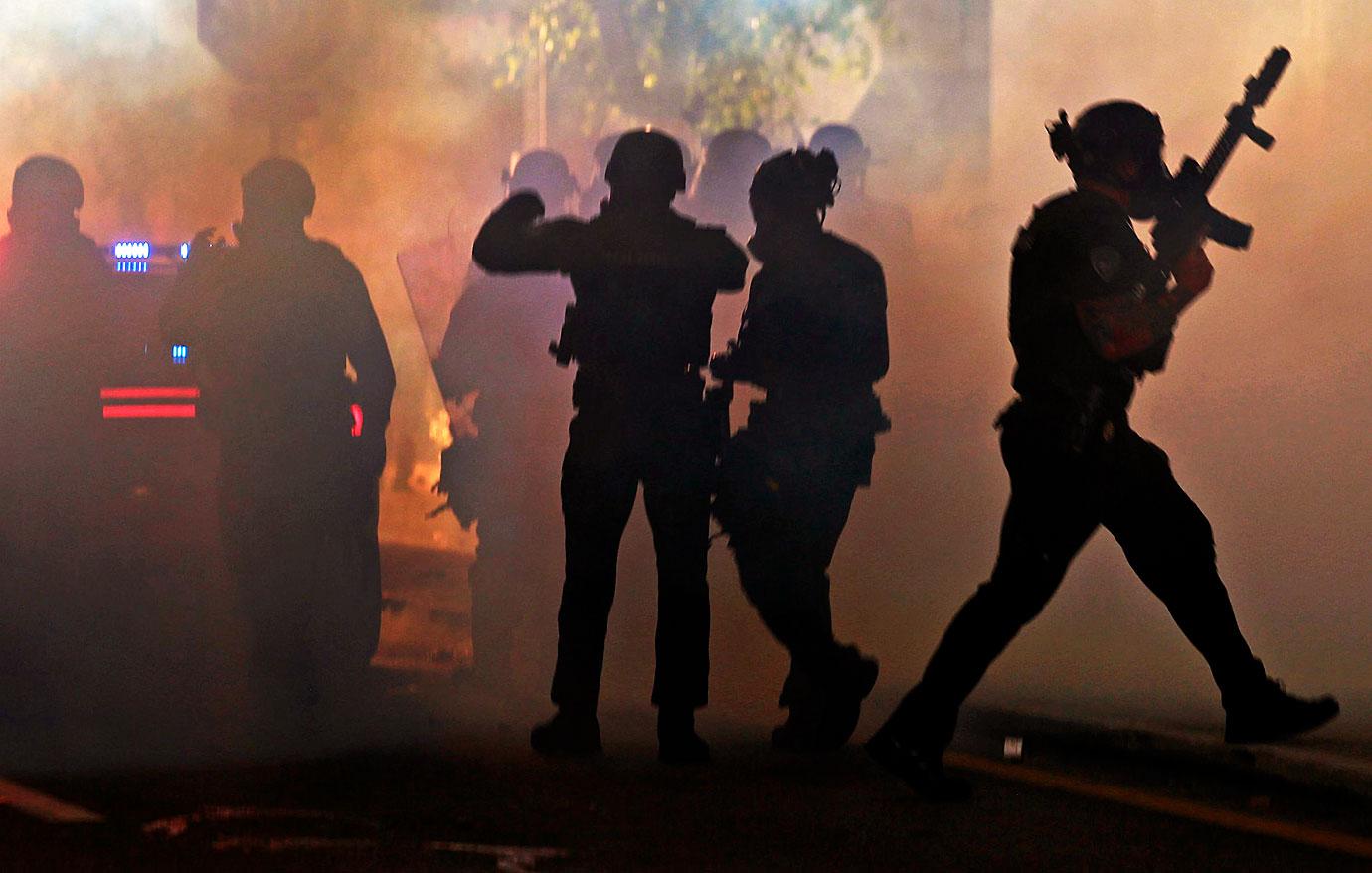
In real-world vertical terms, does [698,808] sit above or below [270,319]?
below

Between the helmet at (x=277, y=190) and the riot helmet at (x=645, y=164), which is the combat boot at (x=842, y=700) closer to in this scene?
the riot helmet at (x=645, y=164)

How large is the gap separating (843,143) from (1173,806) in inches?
103

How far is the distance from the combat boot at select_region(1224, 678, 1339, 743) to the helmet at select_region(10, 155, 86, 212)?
13.3 ft

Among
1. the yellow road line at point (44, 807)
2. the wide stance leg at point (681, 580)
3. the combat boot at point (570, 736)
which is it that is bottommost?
the yellow road line at point (44, 807)

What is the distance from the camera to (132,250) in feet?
29.4

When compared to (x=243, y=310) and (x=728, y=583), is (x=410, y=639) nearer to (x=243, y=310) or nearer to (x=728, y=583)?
(x=728, y=583)

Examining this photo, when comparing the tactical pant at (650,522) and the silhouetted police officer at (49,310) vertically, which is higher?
the silhouetted police officer at (49,310)

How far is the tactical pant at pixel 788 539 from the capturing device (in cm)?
595

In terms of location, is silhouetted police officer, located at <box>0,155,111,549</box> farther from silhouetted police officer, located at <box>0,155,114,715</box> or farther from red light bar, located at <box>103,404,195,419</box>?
red light bar, located at <box>103,404,195,419</box>

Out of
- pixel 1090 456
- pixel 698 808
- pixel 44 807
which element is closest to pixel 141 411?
pixel 44 807

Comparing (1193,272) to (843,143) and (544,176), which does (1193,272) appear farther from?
(544,176)

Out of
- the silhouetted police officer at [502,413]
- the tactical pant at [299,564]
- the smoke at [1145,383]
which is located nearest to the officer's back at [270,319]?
the tactical pant at [299,564]

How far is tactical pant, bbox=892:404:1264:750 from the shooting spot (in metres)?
5.07

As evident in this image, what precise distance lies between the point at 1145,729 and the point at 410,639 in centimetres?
342
